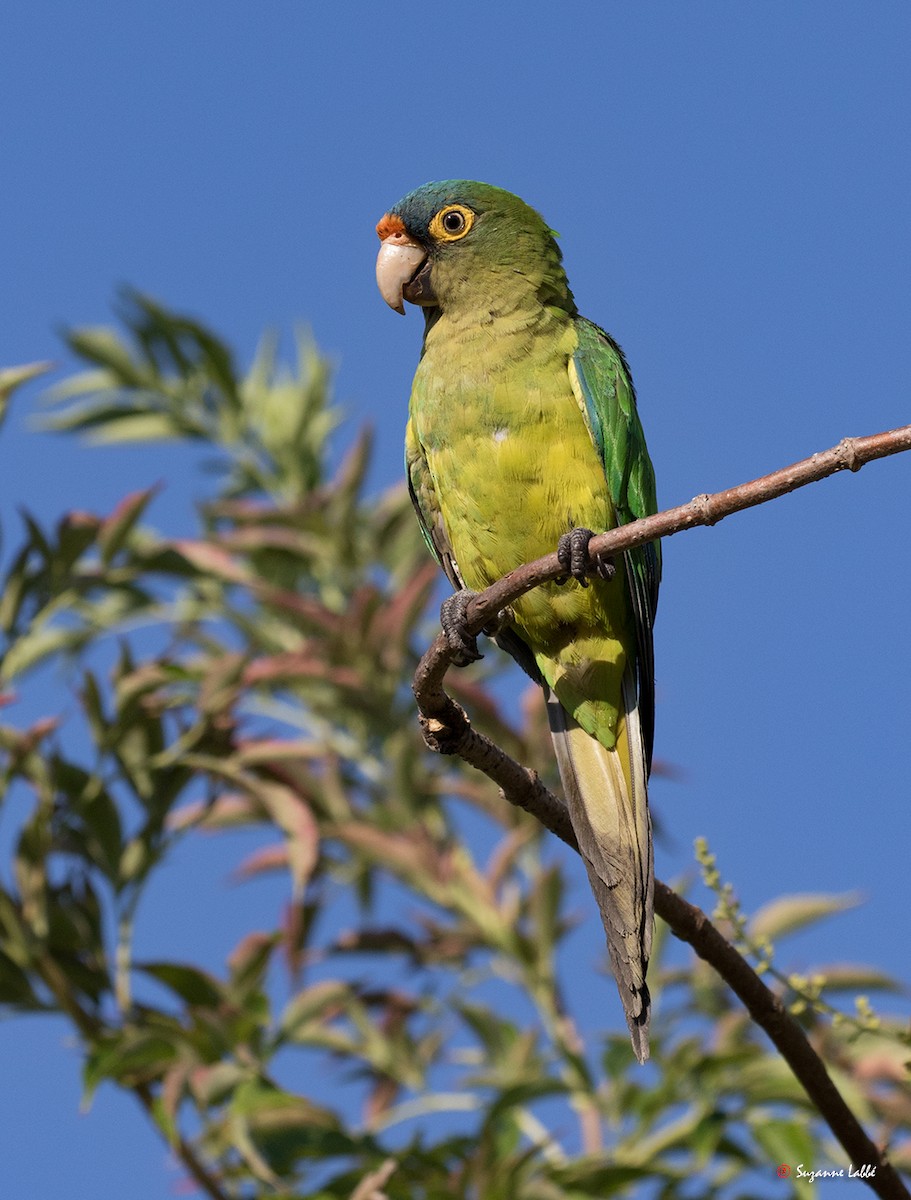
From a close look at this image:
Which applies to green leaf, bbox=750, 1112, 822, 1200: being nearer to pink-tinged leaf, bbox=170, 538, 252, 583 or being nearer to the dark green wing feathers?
the dark green wing feathers

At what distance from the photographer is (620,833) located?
2775 mm

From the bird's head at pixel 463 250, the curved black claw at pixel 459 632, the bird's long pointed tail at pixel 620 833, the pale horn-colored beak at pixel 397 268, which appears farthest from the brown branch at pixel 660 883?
the pale horn-colored beak at pixel 397 268

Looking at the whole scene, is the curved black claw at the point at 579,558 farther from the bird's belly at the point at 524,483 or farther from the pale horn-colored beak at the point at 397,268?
the pale horn-colored beak at the point at 397,268

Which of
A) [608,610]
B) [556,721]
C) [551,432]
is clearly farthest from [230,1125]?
[551,432]

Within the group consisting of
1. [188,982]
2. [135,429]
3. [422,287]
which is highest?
[135,429]

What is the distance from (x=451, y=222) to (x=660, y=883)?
1869 mm

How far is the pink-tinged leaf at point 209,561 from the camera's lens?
3812 millimetres

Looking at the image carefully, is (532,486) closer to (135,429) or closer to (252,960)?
(252,960)

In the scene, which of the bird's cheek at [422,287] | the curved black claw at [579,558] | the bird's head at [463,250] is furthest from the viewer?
the bird's cheek at [422,287]

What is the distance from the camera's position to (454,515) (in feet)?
10.1

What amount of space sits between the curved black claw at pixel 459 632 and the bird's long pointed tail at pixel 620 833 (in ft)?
1.37

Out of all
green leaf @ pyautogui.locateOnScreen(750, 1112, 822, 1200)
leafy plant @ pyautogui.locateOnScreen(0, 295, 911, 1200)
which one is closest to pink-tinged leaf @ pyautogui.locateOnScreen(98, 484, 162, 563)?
leafy plant @ pyautogui.locateOnScreen(0, 295, 911, 1200)

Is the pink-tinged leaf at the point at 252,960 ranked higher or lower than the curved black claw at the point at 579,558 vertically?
lower

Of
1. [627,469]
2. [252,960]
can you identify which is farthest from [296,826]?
[627,469]
